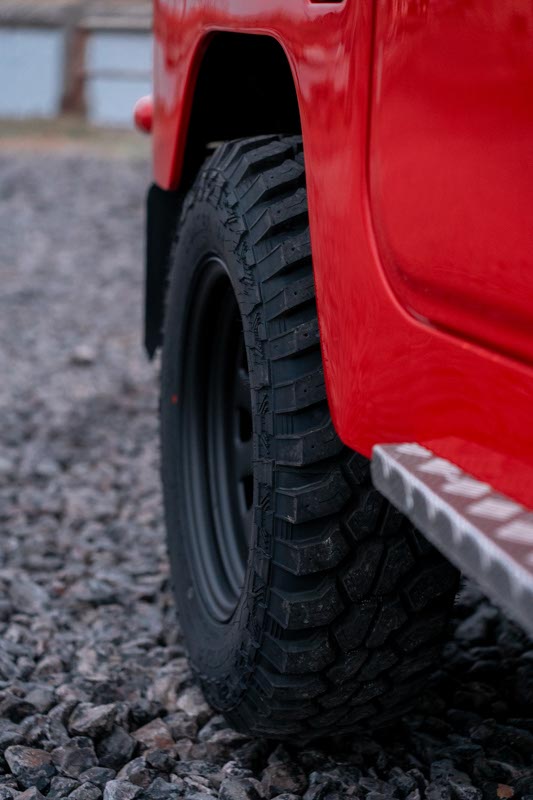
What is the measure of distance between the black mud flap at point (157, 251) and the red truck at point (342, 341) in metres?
0.19

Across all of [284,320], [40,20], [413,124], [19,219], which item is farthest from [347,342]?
[40,20]

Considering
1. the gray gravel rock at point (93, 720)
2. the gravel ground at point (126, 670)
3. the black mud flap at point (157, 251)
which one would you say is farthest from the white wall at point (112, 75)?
the gray gravel rock at point (93, 720)

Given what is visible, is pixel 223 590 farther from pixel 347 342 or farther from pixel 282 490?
pixel 347 342

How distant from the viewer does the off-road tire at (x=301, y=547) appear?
1510 millimetres

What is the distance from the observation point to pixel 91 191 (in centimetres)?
845

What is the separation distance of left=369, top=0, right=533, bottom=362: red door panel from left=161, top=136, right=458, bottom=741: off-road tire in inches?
10.7

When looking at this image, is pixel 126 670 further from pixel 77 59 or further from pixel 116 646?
pixel 77 59

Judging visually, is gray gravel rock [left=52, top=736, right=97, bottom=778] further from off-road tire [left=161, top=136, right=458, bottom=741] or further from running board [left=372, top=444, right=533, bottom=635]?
running board [left=372, top=444, right=533, bottom=635]

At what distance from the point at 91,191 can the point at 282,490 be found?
7284 mm

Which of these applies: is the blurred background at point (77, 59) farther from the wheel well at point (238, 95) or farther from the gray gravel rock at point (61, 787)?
the gray gravel rock at point (61, 787)

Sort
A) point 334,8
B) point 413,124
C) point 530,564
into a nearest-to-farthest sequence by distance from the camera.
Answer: point 530,564
point 413,124
point 334,8

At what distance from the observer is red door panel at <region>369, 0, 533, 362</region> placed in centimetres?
111

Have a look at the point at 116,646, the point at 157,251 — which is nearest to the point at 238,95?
the point at 157,251

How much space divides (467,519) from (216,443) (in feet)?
3.78
